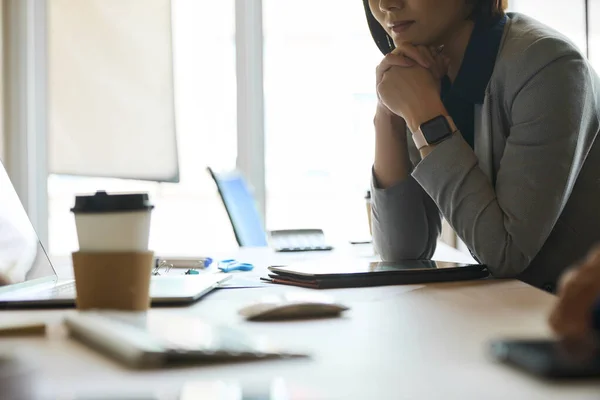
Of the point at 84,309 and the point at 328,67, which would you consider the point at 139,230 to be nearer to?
the point at 84,309

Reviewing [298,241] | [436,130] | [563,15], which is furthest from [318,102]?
[436,130]

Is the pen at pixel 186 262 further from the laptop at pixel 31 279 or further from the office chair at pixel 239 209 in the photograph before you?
the office chair at pixel 239 209

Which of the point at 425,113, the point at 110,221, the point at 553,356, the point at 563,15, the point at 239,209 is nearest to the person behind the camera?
the point at 553,356

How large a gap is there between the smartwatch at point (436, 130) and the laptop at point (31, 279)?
420mm

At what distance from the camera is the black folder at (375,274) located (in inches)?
40.7

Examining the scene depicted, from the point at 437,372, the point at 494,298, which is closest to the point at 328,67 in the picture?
the point at 494,298

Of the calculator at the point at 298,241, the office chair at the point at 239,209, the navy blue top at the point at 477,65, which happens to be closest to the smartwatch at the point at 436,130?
the navy blue top at the point at 477,65

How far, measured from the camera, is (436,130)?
47.9 inches

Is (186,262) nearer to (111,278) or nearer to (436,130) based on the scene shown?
(436,130)

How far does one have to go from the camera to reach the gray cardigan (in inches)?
44.7

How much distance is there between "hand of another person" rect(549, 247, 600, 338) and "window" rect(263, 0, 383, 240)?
339 centimetres

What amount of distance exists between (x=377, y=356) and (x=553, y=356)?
0.47 feet

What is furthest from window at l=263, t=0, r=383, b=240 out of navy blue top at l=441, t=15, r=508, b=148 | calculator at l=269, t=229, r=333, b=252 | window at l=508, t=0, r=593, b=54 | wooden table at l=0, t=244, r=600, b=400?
wooden table at l=0, t=244, r=600, b=400

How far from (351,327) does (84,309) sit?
0.29 metres
